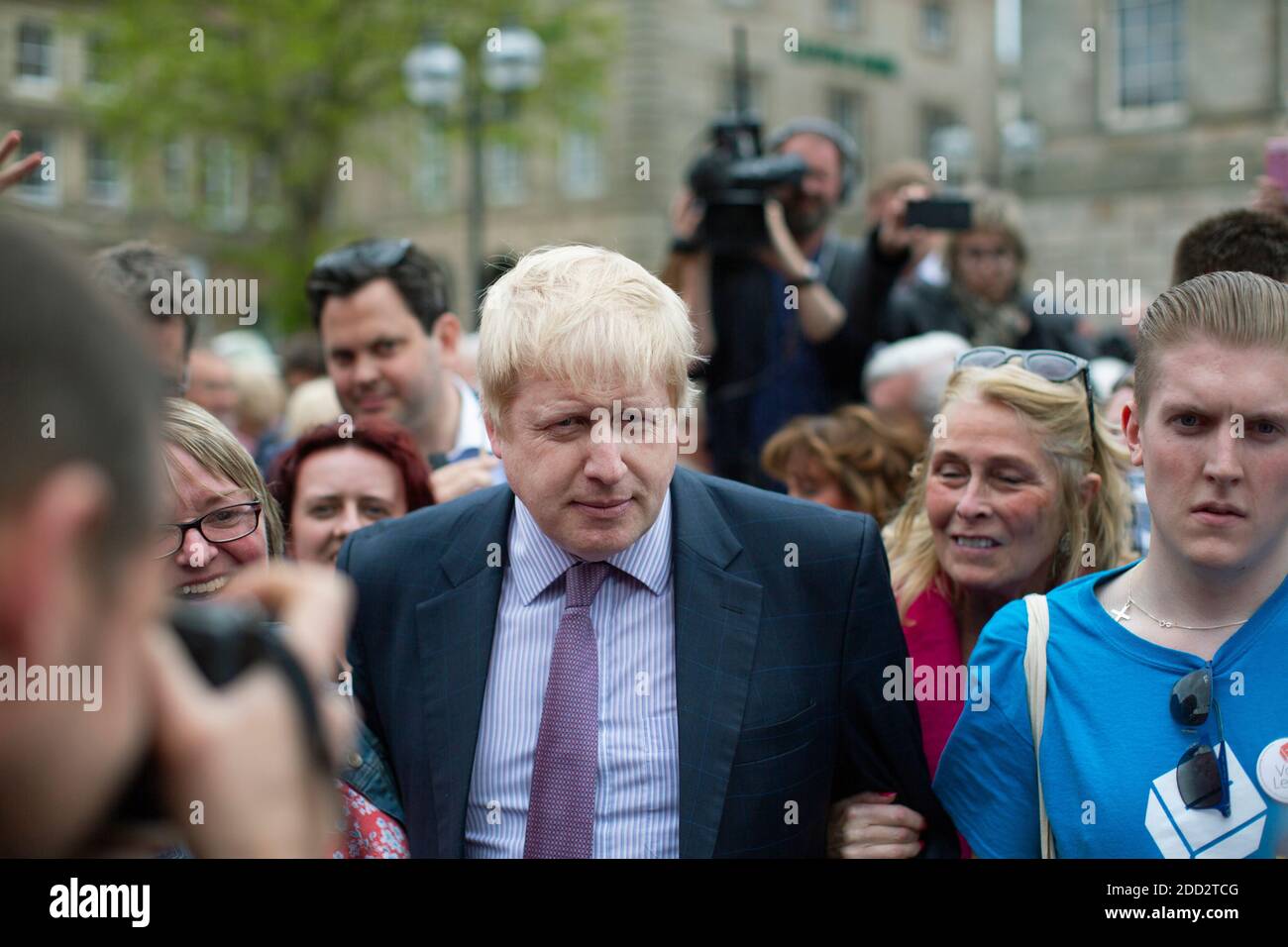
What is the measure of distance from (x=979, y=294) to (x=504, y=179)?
29284mm

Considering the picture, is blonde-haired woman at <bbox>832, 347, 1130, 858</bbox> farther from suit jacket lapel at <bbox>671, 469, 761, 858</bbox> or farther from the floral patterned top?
the floral patterned top

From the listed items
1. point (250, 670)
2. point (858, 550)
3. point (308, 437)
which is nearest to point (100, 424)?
point (250, 670)

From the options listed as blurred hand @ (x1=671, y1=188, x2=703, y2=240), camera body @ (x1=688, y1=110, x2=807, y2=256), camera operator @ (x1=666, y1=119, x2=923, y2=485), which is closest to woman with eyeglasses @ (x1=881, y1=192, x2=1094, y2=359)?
camera operator @ (x1=666, y1=119, x2=923, y2=485)

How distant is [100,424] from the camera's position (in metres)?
0.76

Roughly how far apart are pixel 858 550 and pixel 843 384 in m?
2.78

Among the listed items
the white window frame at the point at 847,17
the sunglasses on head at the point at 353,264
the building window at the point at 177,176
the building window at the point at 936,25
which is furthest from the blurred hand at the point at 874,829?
the building window at the point at 936,25

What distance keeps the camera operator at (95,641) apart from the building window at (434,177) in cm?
3325

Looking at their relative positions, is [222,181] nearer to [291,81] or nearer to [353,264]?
[291,81]

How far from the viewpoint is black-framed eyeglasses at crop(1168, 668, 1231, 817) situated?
216cm

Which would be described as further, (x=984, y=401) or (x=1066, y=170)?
(x=1066, y=170)

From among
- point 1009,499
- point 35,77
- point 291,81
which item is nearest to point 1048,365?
point 1009,499

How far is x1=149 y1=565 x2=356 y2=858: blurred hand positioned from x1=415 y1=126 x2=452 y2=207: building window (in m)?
33.2

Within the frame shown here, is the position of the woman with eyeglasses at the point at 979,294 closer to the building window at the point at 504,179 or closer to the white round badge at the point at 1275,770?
the white round badge at the point at 1275,770
